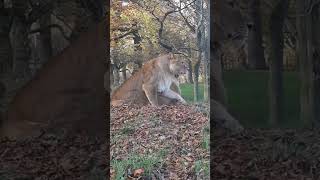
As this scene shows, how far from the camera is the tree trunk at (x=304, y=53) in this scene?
251 inches

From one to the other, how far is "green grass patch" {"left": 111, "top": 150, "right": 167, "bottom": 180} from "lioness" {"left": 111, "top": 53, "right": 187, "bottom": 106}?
1.85ft

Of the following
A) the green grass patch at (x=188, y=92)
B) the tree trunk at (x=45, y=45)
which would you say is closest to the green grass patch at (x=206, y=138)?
the green grass patch at (x=188, y=92)

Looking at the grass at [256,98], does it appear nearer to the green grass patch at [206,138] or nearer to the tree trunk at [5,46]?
the green grass patch at [206,138]

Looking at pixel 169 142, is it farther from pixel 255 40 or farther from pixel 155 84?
pixel 255 40

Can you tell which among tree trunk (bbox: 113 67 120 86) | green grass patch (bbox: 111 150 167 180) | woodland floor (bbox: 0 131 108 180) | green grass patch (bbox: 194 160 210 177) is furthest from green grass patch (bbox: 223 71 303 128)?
woodland floor (bbox: 0 131 108 180)

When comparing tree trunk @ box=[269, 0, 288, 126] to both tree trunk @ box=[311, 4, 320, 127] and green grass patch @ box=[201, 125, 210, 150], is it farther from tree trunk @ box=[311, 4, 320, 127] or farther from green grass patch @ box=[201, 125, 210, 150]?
green grass patch @ box=[201, 125, 210, 150]

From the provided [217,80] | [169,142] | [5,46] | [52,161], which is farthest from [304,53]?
[5,46]

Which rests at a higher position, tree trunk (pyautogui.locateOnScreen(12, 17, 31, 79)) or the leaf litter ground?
tree trunk (pyautogui.locateOnScreen(12, 17, 31, 79))

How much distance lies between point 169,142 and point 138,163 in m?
0.39

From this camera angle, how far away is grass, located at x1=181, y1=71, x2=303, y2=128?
6223mm

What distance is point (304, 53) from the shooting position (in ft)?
20.9

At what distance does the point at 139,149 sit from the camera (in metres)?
5.97

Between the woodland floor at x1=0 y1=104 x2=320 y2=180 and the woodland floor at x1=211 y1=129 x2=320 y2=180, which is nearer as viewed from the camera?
the woodland floor at x1=0 y1=104 x2=320 y2=180

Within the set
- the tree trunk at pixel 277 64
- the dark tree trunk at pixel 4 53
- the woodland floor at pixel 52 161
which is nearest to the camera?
the woodland floor at pixel 52 161
